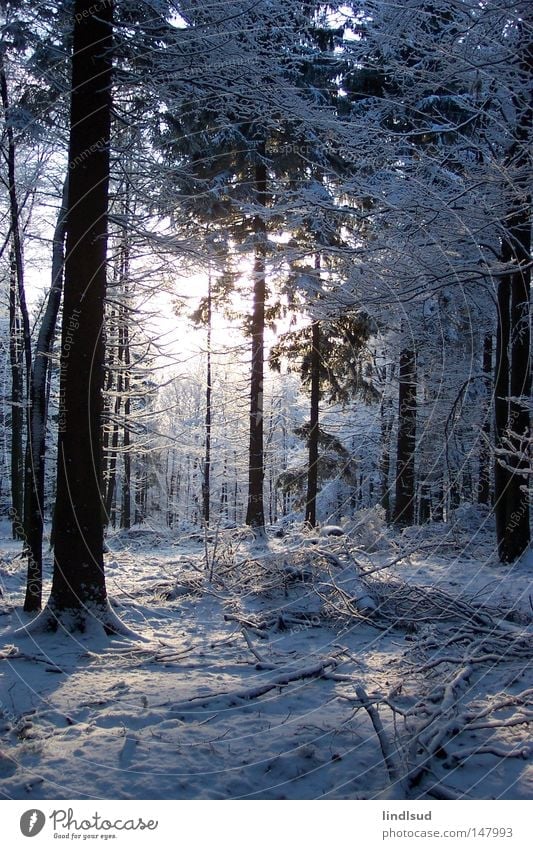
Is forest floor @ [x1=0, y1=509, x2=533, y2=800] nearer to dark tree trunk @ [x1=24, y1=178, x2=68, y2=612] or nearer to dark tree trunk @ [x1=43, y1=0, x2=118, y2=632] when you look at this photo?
dark tree trunk @ [x1=24, y1=178, x2=68, y2=612]

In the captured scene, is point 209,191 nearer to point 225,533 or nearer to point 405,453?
point 225,533

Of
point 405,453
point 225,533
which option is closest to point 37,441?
point 225,533

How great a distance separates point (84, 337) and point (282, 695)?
4.25m

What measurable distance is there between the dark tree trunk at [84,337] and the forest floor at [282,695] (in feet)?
1.93

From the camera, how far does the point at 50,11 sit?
22.9ft

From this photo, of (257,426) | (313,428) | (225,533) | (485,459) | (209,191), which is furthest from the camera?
(485,459)

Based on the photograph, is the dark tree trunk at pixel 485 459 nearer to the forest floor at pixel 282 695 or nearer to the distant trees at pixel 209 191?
the distant trees at pixel 209 191

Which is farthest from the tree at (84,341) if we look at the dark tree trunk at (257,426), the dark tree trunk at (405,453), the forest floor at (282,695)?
the dark tree trunk at (405,453)

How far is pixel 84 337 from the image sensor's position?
6.18 meters

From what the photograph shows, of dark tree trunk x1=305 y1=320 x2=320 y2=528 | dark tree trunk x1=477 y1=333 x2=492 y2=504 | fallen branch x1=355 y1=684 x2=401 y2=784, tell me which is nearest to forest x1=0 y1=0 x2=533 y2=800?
fallen branch x1=355 y1=684 x2=401 y2=784

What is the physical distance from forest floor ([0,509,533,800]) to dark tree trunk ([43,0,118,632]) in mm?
589

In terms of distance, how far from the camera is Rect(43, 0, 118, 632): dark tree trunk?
6031mm

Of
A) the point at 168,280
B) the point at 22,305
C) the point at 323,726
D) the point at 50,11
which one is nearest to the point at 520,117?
the point at 168,280
